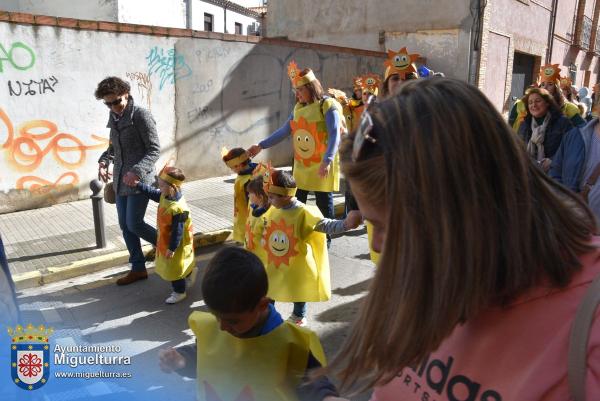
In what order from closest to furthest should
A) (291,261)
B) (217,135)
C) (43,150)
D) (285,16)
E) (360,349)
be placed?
(360,349) < (291,261) < (43,150) < (217,135) < (285,16)

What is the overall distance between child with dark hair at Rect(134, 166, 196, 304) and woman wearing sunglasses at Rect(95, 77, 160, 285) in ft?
0.43

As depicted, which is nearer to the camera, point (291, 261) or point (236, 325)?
point (236, 325)

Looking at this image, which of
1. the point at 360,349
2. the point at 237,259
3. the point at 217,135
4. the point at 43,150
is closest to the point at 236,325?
the point at 237,259

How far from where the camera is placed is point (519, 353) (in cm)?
95

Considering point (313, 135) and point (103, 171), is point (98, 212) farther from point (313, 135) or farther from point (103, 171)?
point (313, 135)

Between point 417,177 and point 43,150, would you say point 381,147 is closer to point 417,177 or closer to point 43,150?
point 417,177

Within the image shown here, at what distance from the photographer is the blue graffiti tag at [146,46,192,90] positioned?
8.05 metres

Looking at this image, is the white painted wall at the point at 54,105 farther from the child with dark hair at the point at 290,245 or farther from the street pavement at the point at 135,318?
the child with dark hair at the point at 290,245

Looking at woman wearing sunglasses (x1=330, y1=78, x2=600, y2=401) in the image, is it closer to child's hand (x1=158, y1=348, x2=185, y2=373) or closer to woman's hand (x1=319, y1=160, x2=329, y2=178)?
child's hand (x1=158, y1=348, x2=185, y2=373)

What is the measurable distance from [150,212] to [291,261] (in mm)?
4137

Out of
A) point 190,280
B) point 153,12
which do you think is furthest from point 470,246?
point 153,12

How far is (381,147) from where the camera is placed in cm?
99

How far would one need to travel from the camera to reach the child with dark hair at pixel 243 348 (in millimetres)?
1889

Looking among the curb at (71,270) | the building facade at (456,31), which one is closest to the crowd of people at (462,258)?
the curb at (71,270)
